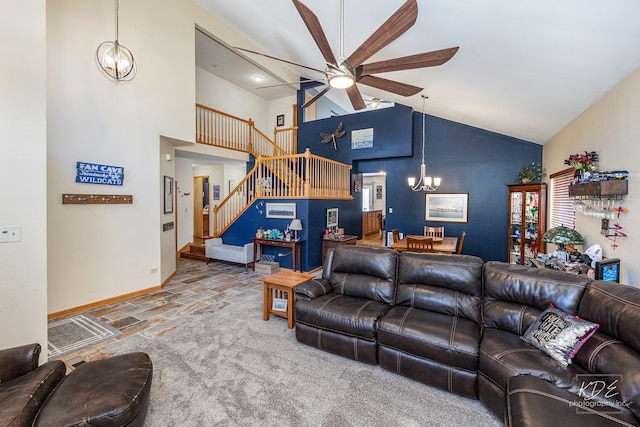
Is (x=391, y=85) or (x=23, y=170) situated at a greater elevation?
(x=391, y=85)

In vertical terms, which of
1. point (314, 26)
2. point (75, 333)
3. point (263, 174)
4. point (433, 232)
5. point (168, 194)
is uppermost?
point (314, 26)

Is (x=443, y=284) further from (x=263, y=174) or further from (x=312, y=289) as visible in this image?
(x=263, y=174)

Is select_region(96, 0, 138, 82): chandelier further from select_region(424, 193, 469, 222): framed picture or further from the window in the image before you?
select_region(424, 193, 469, 222): framed picture

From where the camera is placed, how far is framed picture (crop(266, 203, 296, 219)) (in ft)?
18.8

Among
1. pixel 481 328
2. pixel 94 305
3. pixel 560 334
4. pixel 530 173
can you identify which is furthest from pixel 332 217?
pixel 560 334

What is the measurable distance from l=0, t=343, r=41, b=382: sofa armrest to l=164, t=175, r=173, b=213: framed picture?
346 cm

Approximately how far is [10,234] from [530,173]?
7.51m

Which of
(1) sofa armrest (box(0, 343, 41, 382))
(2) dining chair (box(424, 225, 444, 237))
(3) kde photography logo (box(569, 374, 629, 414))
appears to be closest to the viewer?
(3) kde photography logo (box(569, 374, 629, 414))

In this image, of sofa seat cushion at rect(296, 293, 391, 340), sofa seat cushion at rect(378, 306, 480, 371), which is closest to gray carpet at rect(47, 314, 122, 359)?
sofa seat cushion at rect(296, 293, 391, 340)

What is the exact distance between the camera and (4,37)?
6.72ft

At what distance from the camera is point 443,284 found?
8.42 ft

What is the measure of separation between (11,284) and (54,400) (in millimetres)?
1280

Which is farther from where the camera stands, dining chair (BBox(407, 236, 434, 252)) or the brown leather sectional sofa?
dining chair (BBox(407, 236, 434, 252))

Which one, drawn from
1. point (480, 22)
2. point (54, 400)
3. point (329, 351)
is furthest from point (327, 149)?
point (54, 400)
